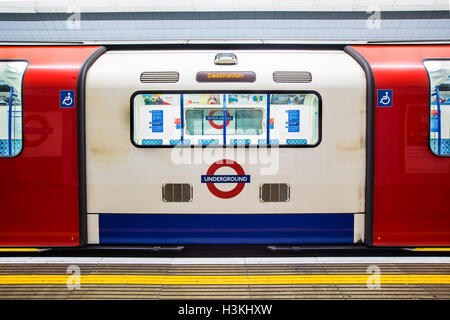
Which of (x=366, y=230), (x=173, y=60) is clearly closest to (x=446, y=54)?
(x=366, y=230)

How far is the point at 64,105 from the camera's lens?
3004mm

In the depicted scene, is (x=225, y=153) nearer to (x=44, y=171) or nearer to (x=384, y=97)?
(x=384, y=97)

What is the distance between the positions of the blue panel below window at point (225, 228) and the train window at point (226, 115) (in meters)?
0.78

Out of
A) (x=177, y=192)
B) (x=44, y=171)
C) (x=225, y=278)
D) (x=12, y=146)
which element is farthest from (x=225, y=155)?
(x=12, y=146)

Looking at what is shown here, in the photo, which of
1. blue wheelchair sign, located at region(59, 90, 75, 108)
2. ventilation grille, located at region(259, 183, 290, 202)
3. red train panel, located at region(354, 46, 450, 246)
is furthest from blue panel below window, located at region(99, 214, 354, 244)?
blue wheelchair sign, located at region(59, 90, 75, 108)

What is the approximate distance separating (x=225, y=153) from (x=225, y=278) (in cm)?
124

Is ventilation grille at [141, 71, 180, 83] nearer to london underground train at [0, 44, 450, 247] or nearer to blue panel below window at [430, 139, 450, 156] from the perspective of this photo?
london underground train at [0, 44, 450, 247]

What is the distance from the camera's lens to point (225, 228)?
10.2 ft

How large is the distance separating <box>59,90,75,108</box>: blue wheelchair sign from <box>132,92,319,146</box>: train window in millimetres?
620

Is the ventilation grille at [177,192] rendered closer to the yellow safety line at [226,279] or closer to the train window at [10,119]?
the yellow safety line at [226,279]

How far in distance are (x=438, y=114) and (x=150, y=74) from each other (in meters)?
3.00

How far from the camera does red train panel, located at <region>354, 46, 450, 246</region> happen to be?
3.02m

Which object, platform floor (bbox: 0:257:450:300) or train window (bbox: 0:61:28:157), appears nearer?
platform floor (bbox: 0:257:450:300)

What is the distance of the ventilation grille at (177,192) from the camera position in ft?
10.1
